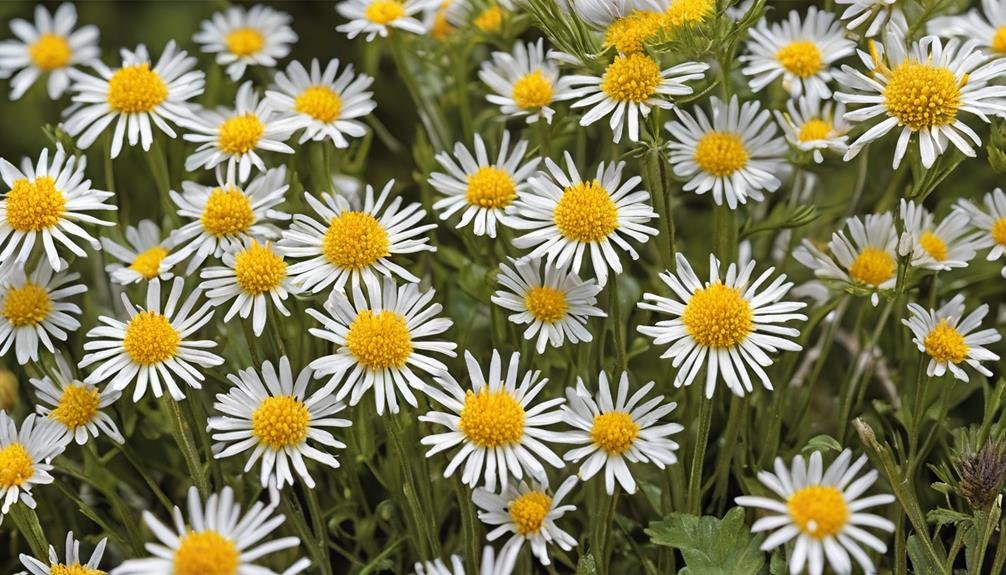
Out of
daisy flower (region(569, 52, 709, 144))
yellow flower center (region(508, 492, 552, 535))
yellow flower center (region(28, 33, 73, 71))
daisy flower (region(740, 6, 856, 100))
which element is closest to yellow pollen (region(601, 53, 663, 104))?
daisy flower (region(569, 52, 709, 144))

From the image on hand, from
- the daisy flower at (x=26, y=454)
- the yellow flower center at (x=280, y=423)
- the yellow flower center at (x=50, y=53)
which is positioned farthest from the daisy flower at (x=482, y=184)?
the yellow flower center at (x=50, y=53)

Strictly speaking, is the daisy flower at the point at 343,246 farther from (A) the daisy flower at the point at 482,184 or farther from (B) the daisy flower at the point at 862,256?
(B) the daisy flower at the point at 862,256

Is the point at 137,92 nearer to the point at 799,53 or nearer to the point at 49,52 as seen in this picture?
the point at 49,52

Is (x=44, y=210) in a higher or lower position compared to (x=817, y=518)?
higher

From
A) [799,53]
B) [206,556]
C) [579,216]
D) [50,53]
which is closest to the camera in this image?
[206,556]

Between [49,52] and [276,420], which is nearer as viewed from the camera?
[276,420]

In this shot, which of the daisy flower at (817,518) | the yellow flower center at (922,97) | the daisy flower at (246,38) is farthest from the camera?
the daisy flower at (246,38)

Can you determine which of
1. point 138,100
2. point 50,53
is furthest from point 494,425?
point 50,53
